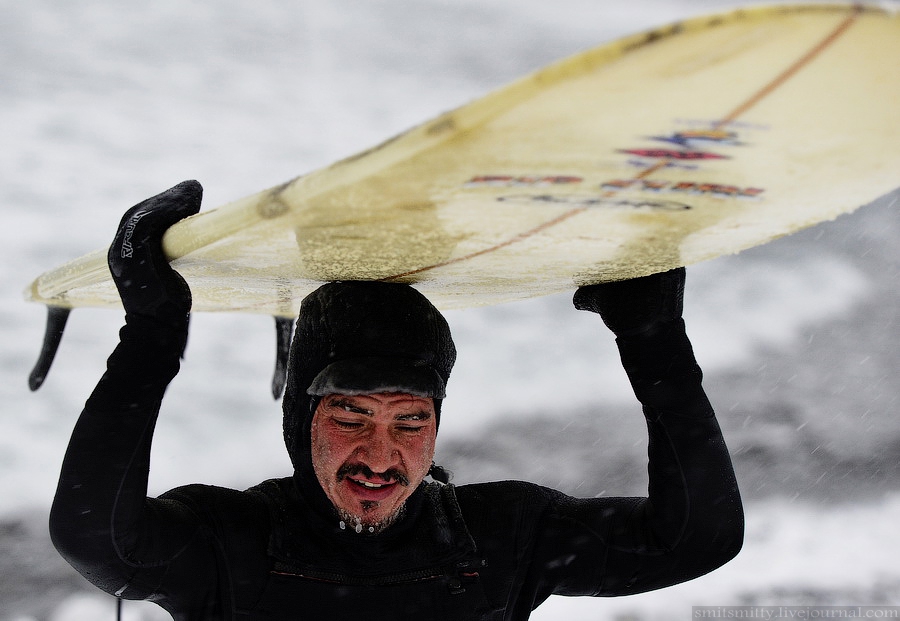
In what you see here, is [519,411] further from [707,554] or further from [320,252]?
[320,252]

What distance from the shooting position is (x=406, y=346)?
52.9 inches

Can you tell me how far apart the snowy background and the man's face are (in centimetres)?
176

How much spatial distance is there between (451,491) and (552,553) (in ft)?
0.58

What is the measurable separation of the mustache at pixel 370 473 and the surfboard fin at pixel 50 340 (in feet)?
2.19

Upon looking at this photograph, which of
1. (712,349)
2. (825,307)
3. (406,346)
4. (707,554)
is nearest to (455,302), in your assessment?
(406,346)

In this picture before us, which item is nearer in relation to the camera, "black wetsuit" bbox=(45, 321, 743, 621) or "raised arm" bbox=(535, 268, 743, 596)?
"black wetsuit" bbox=(45, 321, 743, 621)

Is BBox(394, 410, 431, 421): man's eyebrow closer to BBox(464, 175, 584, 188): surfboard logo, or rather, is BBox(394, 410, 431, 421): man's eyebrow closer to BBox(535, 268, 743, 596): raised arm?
BBox(535, 268, 743, 596): raised arm

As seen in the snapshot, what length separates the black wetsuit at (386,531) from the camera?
1.16 metres

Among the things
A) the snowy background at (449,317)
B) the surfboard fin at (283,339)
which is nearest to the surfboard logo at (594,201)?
the surfboard fin at (283,339)

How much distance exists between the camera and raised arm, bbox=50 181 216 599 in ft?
3.76

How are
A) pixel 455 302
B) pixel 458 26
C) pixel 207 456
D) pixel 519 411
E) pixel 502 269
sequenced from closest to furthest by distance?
pixel 502 269, pixel 455 302, pixel 207 456, pixel 519 411, pixel 458 26

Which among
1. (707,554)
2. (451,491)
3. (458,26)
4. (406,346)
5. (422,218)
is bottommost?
(707,554)

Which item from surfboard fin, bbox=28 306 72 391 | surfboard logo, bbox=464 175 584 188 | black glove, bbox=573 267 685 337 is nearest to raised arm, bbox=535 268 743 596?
black glove, bbox=573 267 685 337

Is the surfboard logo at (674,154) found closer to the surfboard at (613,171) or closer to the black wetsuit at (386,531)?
the surfboard at (613,171)
